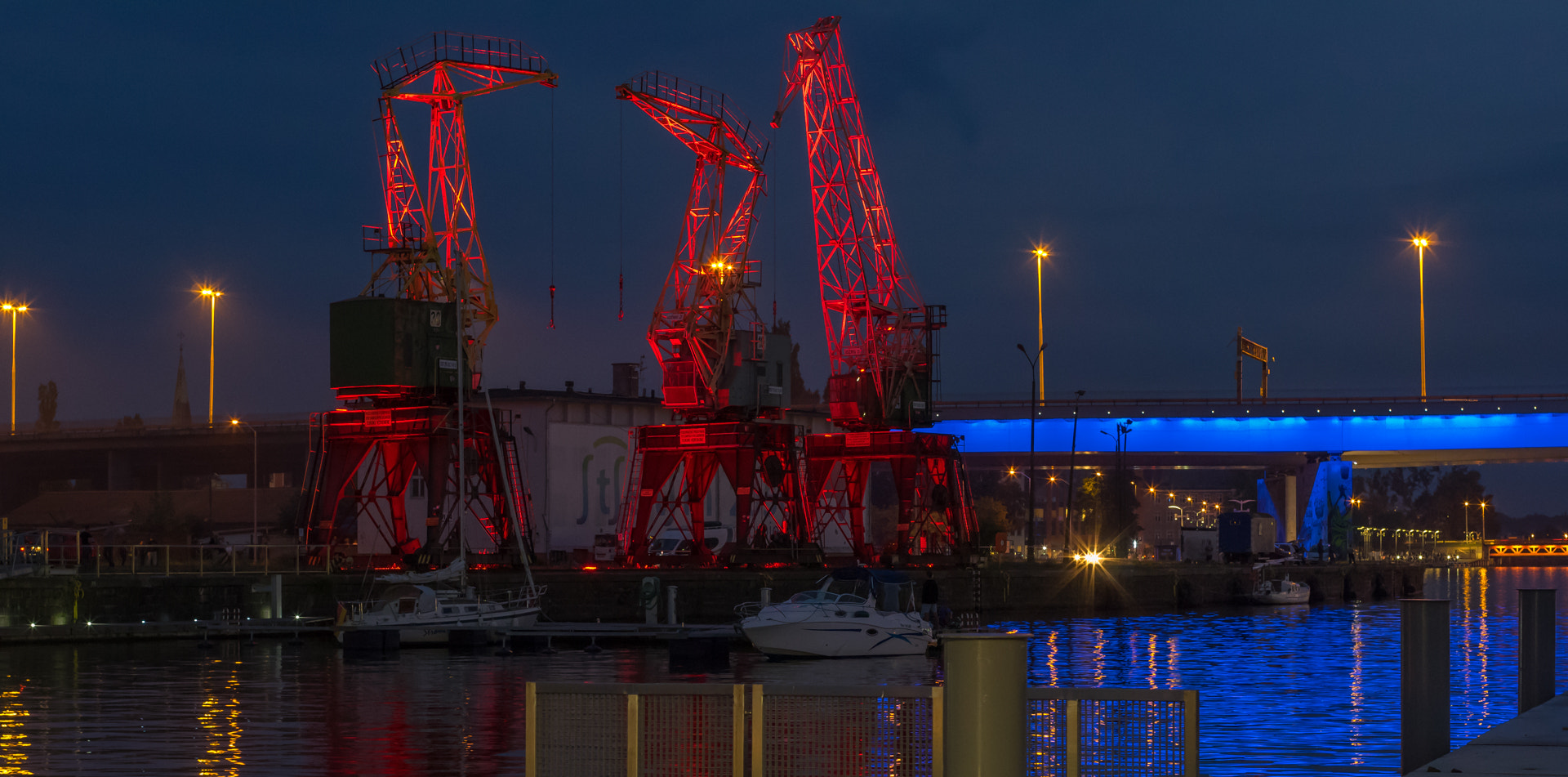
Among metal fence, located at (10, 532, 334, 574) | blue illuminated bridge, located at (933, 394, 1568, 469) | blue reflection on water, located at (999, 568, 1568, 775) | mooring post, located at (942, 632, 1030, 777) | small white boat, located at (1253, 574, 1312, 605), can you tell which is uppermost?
blue illuminated bridge, located at (933, 394, 1568, 469)

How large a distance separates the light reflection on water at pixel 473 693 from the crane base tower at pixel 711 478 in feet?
49.6

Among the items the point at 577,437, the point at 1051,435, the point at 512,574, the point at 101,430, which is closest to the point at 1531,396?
the point at 1051,435

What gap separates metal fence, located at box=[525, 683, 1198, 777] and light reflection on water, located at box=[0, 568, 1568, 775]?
9200 millimetres

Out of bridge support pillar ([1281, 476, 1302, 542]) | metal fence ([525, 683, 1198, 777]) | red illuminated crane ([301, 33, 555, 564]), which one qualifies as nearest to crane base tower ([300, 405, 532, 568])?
red illuminated crane ([301, 33, 555, 564])

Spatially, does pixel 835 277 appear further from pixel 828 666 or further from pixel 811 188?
pixel 828 666

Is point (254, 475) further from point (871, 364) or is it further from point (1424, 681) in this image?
point (1424, 681)

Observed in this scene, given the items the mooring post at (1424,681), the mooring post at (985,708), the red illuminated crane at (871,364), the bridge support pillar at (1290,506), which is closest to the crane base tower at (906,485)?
the red illuminated crane at (871,364)

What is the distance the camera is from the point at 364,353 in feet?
230

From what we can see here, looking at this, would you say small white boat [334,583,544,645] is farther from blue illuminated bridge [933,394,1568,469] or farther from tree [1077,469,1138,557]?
tree [1077,469,1138,557]

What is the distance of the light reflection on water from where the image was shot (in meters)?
25.2

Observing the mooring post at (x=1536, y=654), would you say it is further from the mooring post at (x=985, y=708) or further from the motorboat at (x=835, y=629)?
the motorboat at (x=835, y=629)

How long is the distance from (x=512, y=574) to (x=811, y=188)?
32892 millimetres

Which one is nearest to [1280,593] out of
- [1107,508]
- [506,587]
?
[506,587]

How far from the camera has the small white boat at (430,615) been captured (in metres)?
51.2
